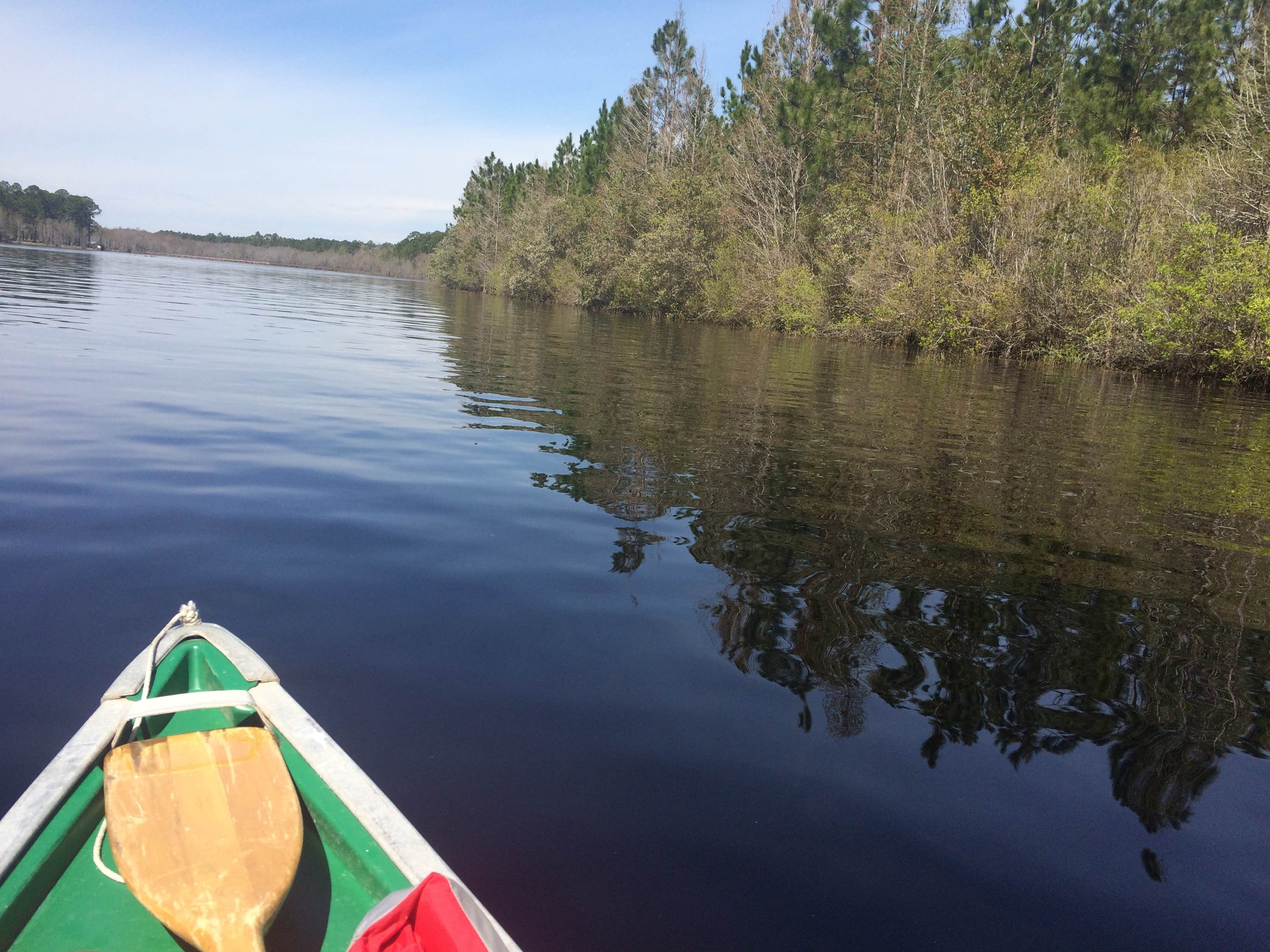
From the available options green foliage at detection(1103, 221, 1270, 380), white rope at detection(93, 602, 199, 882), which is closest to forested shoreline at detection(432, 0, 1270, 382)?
green foliage at detection(1103, 221, 1270, 380)

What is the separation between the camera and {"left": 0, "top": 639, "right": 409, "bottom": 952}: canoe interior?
198cm

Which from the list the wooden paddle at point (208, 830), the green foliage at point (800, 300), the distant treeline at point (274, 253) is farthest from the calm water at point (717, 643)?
the distant treeline at point (274, 253)

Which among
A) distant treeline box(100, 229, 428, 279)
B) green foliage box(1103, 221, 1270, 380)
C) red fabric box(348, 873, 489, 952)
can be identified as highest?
distant treeline box(100, 229, 428, 279)

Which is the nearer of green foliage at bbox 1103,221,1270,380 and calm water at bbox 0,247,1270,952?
calm water at bbox 0,247,1270,952

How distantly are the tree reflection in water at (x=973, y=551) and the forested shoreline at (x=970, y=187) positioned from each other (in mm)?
8399

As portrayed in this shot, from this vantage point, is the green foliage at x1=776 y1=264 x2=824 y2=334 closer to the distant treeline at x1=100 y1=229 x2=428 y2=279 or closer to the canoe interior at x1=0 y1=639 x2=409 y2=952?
the canoe interior at x1=0 y1=639 x2=409 y2=952

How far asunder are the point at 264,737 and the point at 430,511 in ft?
12.8

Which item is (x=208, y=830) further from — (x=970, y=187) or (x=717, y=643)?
(x=970, y=187)

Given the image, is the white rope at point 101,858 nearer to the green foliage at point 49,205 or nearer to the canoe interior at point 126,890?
the canoe interior at point 126,890

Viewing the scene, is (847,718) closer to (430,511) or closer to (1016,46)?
(430,511)

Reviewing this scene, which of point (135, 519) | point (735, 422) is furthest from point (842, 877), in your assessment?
point (735, 422)

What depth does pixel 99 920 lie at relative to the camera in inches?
81.2

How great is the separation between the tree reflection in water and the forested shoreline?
840 centimetres

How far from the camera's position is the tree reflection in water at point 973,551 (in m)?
3.74
